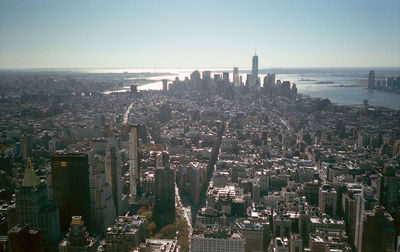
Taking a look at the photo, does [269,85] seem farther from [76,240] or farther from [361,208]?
[76,240]

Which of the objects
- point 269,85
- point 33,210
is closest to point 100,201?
point 33,210

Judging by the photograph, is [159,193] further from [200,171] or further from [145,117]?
[145,117]

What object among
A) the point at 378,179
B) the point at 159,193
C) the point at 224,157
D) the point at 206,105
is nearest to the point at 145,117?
the point at 206,105

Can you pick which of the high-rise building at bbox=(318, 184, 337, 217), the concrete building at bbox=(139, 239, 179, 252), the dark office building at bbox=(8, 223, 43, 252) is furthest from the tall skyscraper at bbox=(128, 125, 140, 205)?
the high-rise building at bbox=(318, 184, 337, 217)

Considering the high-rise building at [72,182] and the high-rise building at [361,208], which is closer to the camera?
the high-rise building at [361,208]

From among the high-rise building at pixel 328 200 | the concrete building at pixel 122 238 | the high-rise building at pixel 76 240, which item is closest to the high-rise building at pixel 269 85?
the high-rise building at pixel 328 200

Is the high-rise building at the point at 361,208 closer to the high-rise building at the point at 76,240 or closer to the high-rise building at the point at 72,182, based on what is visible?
the high-rise building at the point at 76,240
